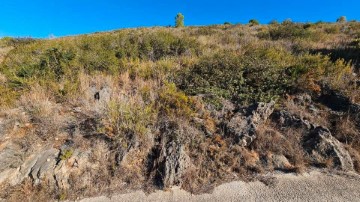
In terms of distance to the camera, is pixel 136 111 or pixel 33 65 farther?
pixel 33 65

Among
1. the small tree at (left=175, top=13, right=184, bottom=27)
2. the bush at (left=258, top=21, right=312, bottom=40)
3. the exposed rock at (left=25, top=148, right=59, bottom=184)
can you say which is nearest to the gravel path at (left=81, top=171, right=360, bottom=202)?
the exposed rock at (left=25, top=148, right=59, bottom=184)

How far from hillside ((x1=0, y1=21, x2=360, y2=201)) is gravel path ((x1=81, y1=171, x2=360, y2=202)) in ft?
0.43

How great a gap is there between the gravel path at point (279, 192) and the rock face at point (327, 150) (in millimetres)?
237

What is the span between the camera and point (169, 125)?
384 centimetres

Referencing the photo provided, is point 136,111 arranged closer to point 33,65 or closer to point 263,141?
point 263,141

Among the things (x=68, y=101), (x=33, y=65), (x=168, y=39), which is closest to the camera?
(x=68, y=101)

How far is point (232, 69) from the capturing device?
548 centimetres

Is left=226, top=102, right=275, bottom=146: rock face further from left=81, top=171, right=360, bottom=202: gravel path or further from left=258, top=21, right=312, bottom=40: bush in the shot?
left=258, top=21, right=312, bottom=40: bush

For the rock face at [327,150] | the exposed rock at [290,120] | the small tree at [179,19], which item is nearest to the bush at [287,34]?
the exposed rock at [290,120]

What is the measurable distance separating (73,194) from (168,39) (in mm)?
7017

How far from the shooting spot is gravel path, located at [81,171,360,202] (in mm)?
2867

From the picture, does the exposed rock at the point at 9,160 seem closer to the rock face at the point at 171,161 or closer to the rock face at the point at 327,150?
the rock face at the point at 171,161

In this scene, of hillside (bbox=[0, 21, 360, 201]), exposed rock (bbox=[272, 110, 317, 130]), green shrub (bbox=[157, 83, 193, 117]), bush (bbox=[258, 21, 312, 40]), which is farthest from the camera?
bush (bbox=[258, 21, 312, 40])

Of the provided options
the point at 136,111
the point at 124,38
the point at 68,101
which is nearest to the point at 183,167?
A: the point at 136,111
